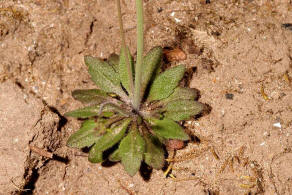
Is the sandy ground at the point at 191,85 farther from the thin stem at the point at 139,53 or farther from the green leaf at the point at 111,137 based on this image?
the thin stem at the point at 139,53

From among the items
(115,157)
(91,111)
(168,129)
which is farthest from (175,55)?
(115,157)

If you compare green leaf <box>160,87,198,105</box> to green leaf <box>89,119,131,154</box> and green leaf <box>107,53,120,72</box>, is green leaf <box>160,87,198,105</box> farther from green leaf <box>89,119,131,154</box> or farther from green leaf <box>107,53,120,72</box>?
green leaf <box>107,53,120,72</box>

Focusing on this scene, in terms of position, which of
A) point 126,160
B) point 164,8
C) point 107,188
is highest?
point 164,8

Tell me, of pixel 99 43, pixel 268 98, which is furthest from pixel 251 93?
pixel 99 43

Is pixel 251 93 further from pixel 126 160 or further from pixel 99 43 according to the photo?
pixel 99 43

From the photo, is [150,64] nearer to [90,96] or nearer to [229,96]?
[90,96]

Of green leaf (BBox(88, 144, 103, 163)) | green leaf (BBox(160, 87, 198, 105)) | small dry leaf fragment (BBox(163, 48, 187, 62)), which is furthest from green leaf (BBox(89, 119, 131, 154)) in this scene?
small dry leaf fragment (BBox(163, 48, 187, 62))

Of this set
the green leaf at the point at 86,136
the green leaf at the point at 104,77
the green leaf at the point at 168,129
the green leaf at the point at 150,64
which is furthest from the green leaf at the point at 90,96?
the green leaf at the point at 168,129
